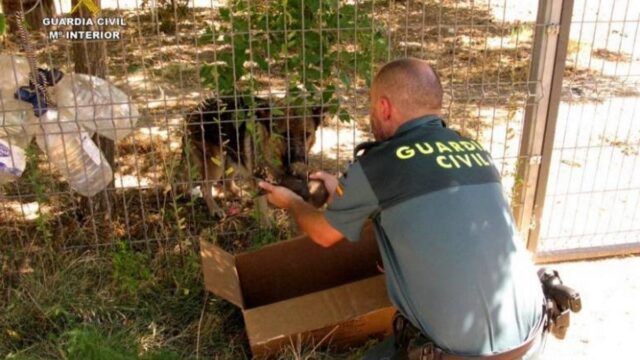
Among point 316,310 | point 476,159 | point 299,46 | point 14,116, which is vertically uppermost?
point 299,46

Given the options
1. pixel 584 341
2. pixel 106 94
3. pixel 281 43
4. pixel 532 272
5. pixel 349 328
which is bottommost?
pixel 584 341

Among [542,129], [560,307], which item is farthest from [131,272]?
[542,129]

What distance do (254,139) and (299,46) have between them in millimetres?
658

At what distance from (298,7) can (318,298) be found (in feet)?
5.70

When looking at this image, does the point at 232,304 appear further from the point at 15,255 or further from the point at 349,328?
the point at 15,255

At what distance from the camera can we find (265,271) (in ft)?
13.1

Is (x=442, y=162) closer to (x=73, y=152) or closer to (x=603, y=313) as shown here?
(x=603, y=313)

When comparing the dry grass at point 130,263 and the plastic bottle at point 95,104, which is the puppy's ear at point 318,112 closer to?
the dry grass at point 130,263

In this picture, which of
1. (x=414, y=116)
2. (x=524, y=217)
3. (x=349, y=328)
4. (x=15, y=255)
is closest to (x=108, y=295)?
(x=15, y=255)

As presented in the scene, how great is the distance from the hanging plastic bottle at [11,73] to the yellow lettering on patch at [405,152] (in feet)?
8.21

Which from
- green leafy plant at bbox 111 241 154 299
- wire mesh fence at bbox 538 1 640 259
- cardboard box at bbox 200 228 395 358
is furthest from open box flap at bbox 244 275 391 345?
wire mesh fence at bbox 538 1 640 259

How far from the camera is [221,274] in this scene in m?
3.76

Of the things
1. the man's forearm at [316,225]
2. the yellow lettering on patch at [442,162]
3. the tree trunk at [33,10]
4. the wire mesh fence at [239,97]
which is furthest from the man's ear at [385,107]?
the tree trunk at [33,10]

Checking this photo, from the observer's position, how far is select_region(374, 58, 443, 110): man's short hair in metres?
2.82
